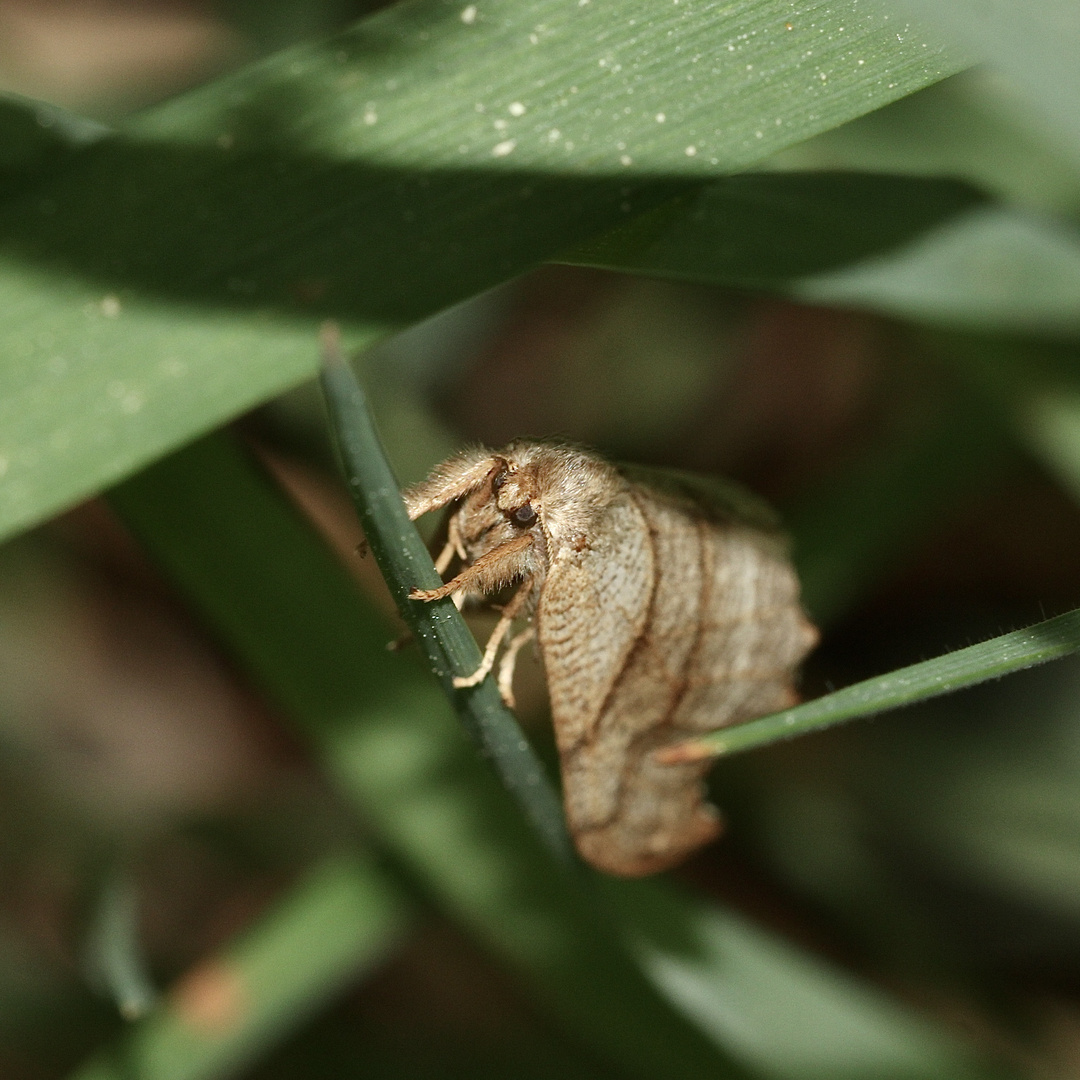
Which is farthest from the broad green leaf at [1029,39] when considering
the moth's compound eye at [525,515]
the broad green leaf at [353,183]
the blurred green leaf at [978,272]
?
the moth's compound eye at [525,515]

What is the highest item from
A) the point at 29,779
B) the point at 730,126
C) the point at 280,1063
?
the point at 730,126

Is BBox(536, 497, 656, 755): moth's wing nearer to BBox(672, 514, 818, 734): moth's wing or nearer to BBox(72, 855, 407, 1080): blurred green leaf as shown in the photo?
BBox(672, 514, 818, 734): moth's wing

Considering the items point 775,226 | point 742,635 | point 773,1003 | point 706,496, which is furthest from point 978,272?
point 773,1003

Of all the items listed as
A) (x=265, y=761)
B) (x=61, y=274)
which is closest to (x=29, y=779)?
(x=265, y=761)

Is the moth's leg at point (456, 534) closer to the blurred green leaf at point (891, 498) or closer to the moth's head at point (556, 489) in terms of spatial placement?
the moth's head at point (556, 489)

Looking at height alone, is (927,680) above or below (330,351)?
below

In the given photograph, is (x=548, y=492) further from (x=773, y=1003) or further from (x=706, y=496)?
(x=773, y=1003)

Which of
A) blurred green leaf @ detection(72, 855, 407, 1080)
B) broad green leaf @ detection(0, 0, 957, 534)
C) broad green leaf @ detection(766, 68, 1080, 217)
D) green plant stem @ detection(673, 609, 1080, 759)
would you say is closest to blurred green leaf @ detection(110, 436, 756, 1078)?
blurred green leaf @ detection(72, 855, 407, 1080)

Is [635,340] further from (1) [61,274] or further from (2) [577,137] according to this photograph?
(1) [61,274]
